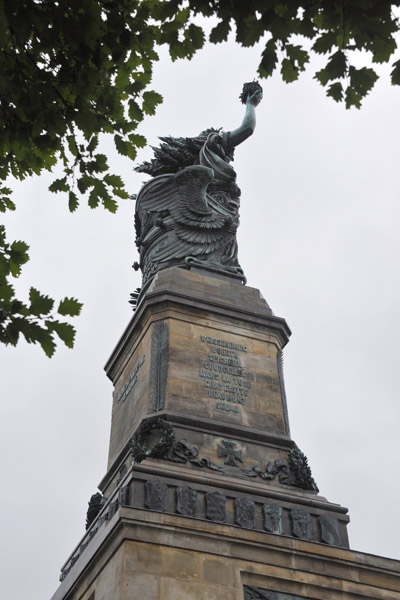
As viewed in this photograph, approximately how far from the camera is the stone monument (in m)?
14.6

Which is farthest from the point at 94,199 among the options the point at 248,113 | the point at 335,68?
the point at 248,113

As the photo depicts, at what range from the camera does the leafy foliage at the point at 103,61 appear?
22.5 feet

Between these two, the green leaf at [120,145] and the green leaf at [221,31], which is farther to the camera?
the green leaf at [120,145]

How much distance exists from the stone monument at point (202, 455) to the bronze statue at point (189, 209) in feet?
0.14

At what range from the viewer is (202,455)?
17.0 metres

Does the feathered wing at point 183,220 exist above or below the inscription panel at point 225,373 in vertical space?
above

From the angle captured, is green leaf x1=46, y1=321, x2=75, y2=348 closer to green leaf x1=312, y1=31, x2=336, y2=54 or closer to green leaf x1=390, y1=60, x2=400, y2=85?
green leaf x1=312, y1=31, x2=336, y2=54

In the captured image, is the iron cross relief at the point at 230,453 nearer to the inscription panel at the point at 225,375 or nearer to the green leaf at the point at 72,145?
the inscription panel at the point at 225,375

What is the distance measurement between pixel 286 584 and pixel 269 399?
4.67m

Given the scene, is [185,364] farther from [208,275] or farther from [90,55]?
[90,55]

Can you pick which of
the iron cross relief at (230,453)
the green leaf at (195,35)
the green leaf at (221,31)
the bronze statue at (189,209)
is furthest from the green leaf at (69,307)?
the bronze statue at (189,209)

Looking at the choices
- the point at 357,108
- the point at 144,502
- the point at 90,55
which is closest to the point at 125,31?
the point at 90,55

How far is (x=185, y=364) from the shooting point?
60.3 feet

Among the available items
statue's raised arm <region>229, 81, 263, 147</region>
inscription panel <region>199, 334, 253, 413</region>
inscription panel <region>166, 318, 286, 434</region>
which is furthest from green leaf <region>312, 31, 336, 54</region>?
statue's raised arm <region>229, 81, 263, 147</region>
